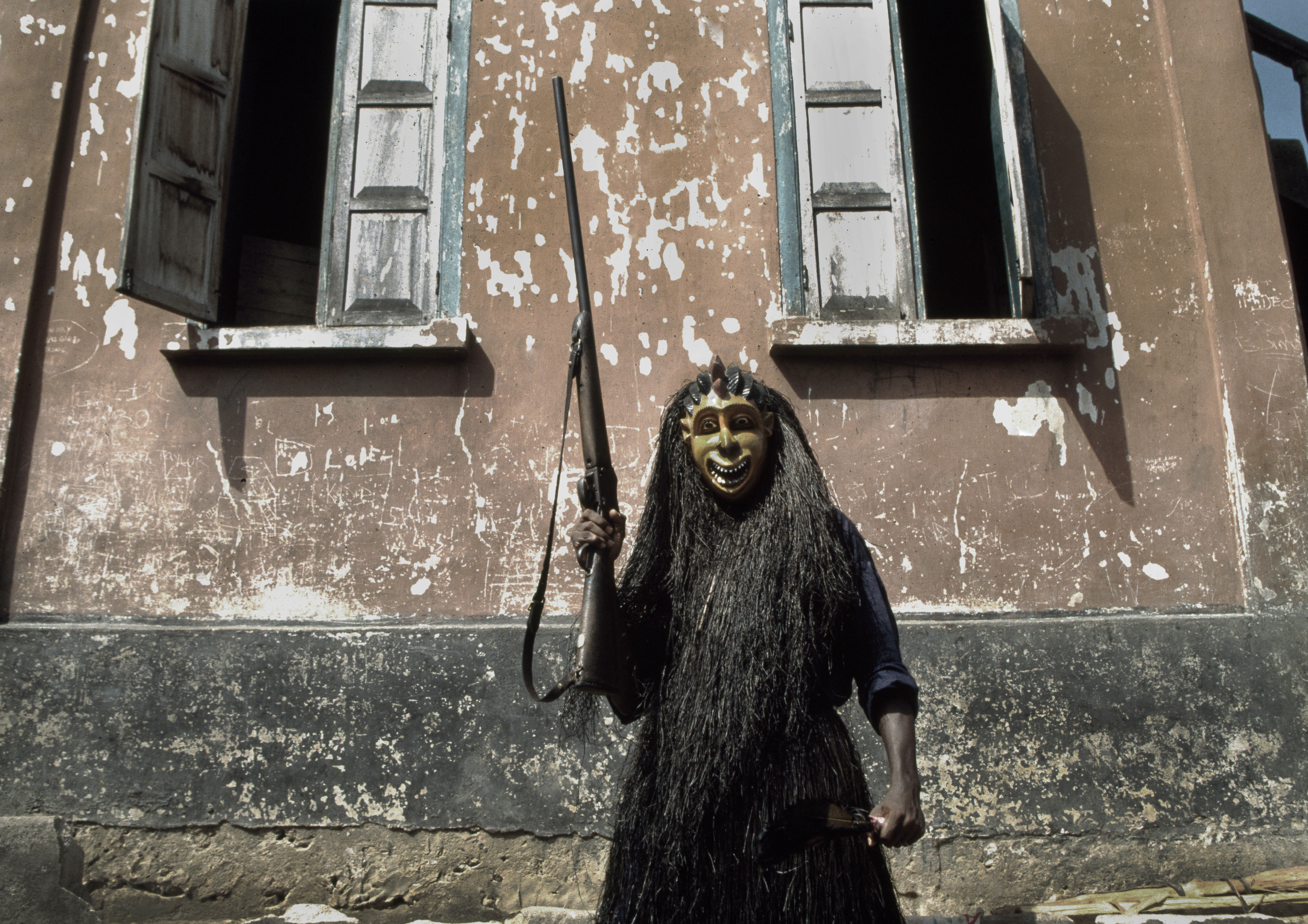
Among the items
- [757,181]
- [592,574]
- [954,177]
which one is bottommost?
[592,574]

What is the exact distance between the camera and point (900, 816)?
6.03ft

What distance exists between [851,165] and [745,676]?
3.02 metres

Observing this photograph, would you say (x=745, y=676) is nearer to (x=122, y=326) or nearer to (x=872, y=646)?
(x=872, y=646)

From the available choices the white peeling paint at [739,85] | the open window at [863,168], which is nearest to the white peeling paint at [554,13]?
the white peeling paint at [739,85]

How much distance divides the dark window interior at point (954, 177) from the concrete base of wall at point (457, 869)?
4118 millimetres

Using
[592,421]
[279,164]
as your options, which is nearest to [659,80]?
[592,421]

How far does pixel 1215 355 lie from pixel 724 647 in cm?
315

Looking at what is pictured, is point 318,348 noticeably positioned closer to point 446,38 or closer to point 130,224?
point 130,224

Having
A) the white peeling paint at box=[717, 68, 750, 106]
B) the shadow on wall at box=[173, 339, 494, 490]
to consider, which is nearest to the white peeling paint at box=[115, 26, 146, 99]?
the shadow on wall at box=[173, 339, 494, 490]

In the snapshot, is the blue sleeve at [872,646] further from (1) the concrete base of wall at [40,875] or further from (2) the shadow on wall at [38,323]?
(2) the shadow on wall at [38,323]

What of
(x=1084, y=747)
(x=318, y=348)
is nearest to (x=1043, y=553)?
(x=1084, y=747)

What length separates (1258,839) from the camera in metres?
3.56

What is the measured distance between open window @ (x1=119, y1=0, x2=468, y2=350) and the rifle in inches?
69.2

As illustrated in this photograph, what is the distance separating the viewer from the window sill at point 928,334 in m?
4.01
